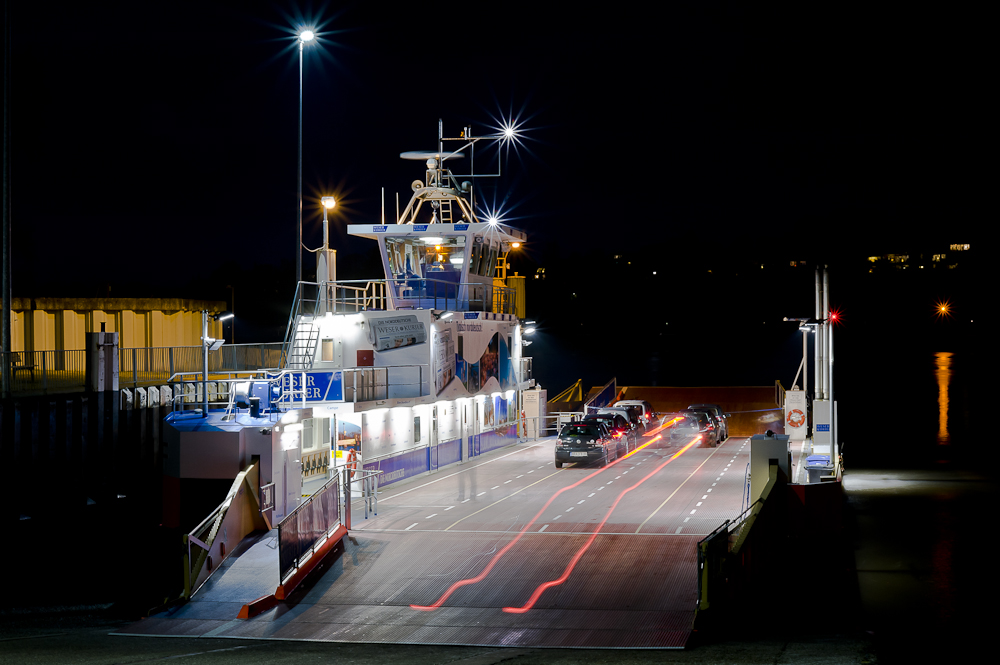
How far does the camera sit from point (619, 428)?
31188 mm

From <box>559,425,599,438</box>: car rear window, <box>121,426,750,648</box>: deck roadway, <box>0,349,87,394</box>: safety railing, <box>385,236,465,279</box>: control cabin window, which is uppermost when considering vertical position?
<box>385,236,465,279</box>: control cabin window

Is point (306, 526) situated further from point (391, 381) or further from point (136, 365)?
point (136, 365)

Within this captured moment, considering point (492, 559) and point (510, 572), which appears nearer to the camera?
point (510, 572)

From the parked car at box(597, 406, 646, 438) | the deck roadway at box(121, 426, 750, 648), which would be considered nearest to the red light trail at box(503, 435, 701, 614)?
the deck roadway at box(121, 426, 750, 648)

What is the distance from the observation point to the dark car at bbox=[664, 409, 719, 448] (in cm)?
3465

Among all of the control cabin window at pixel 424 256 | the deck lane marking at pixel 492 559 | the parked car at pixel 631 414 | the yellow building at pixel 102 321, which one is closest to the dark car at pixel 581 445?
the deck lane marking at pixel 492 559

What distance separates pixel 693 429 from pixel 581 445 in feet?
30.9

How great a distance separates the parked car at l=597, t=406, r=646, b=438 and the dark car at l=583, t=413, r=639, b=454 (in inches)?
17.2

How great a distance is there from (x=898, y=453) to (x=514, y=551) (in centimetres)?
4170

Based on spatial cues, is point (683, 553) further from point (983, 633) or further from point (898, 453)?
point (898, 453)

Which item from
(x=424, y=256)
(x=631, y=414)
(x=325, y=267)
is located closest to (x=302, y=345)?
(x=325, y=267)

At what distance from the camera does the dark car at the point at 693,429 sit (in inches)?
1364

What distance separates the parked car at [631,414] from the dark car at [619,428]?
437mm

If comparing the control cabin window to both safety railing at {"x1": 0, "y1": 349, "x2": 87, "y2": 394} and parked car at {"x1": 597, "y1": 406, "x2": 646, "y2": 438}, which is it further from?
safety railing at {"x1": 0, "y1": 349, "x2": 87, "y2": 394}
